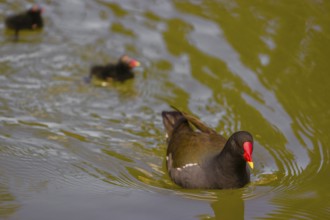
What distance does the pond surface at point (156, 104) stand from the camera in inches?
A: 212

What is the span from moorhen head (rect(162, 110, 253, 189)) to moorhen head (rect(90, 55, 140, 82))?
2055mm

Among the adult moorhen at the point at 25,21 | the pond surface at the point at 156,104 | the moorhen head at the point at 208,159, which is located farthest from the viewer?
the adult moorhen at the point at 25,21

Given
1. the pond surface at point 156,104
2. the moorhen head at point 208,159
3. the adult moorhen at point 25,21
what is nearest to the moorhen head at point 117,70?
the pond surface at point 156,104

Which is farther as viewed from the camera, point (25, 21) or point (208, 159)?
point (25, 21)

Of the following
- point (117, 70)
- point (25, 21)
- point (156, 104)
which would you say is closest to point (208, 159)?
point (156, 104)

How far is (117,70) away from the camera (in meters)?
8.49

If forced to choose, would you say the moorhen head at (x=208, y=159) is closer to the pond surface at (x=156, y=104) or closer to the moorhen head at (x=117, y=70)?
the pond surface at (x=156, y=104)

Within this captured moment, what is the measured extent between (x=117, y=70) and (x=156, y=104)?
88 centimetres

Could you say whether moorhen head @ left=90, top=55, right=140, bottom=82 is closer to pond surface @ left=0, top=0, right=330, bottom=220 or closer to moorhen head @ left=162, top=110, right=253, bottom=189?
pond surface @ left=0, top=0, right=330, bottom=220

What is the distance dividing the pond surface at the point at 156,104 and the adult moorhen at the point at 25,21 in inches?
6.2

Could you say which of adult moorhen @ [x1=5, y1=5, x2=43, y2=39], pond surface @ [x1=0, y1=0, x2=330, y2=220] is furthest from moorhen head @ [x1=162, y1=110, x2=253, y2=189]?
adult moorhen @ [x1=5, y1=5, x2=43, y2=39]

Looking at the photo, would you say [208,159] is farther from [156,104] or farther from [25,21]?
[25,21]

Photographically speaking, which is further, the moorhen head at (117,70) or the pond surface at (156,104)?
the moorhen head at (117,70)

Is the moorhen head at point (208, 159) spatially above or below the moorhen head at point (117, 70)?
above
